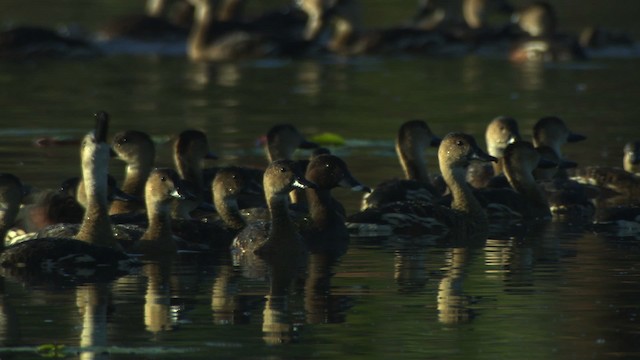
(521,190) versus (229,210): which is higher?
(521,190)

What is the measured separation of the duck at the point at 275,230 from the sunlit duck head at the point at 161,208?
1.83 ft

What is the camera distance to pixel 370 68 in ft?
122

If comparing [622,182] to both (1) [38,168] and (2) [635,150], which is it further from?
(1) [38,168]

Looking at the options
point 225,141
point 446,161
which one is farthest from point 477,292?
point 225,141

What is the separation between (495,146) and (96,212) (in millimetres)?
7376

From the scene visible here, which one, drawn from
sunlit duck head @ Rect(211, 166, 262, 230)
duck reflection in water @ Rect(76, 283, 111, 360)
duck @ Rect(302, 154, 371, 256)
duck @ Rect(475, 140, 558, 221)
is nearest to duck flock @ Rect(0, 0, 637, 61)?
duck @ Rect(475, 140, 558, 221)

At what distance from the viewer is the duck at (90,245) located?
49.3 feet

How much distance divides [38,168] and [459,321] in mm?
10104

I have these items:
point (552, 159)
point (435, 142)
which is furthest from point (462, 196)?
point (435, 142)

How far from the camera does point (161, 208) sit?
16.5 m

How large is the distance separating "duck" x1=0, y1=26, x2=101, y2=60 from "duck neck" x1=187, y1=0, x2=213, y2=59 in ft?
7.24

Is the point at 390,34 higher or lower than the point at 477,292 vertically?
higher

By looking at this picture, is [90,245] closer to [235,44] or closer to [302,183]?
[302,183]

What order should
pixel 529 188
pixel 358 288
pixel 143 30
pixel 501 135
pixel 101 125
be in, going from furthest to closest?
pixel 143 30 < pixel 501 135 < pixel 529 188 < pixel 101 125 < pixel 358 288
